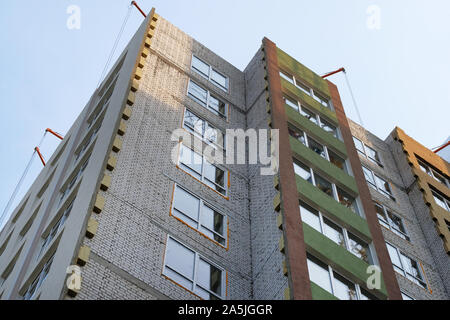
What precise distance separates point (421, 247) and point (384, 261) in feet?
24.5

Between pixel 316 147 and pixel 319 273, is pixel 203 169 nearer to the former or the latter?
pixel 316 147

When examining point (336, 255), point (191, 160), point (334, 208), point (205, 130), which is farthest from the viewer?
point (205, 130)

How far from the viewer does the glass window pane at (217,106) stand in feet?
103

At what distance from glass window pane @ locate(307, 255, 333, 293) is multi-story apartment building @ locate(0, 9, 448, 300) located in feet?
0.16

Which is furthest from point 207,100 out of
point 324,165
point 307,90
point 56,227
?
point 56,227

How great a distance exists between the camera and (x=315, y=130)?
100ft

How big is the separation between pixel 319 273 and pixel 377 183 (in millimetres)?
13762

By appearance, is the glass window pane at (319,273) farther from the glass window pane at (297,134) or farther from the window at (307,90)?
the window at (307,90)

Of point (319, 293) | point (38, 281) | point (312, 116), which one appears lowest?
point (319, 293)

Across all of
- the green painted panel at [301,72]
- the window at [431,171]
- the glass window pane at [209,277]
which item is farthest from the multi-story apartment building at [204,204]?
the window at [431,171]

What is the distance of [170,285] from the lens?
20.1 metres

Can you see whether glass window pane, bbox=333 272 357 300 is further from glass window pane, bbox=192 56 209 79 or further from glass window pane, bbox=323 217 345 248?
glass window pane, bbox=192 56 209 79

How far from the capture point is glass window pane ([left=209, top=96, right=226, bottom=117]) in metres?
31.5
